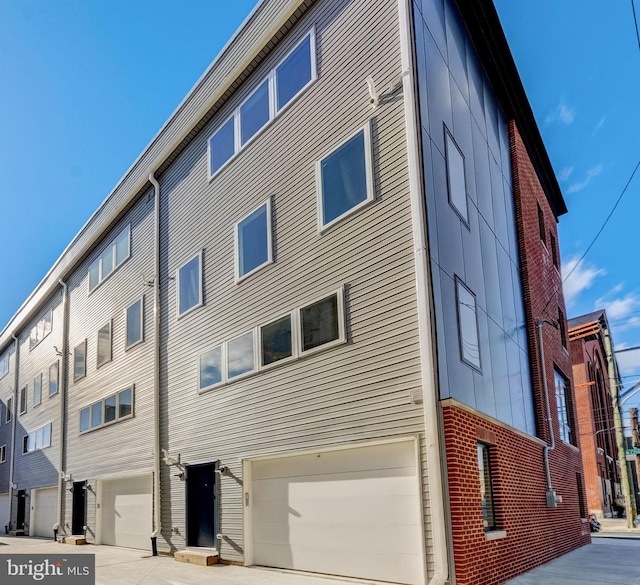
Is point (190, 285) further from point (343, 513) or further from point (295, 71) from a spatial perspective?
point (343, 513)

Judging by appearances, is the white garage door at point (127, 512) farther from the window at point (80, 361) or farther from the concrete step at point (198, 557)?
the window at point (80, 361)

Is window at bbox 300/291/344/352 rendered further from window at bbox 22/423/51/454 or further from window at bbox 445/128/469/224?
window at bbox 22/423/51/454

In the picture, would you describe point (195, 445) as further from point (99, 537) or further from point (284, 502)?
point (99, 537)

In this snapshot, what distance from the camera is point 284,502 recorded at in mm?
10797

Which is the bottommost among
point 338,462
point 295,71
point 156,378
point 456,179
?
point 338,462

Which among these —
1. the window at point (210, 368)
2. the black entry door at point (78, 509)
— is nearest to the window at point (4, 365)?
the black entry door at point (78, 509)

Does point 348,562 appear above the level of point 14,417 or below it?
below

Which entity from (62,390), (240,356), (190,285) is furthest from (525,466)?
(62,390)

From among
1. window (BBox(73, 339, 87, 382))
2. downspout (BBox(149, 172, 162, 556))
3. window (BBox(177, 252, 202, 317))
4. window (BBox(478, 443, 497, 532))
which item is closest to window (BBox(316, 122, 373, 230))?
window (BBox(478, 443, 497, 532))

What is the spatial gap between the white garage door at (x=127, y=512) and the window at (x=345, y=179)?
876 cm

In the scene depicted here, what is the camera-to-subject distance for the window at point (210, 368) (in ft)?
42.9

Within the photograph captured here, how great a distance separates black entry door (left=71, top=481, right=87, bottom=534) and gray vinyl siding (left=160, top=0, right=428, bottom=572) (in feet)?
20.9

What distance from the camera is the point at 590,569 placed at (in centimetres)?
1065

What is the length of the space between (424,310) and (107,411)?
12.5 m
